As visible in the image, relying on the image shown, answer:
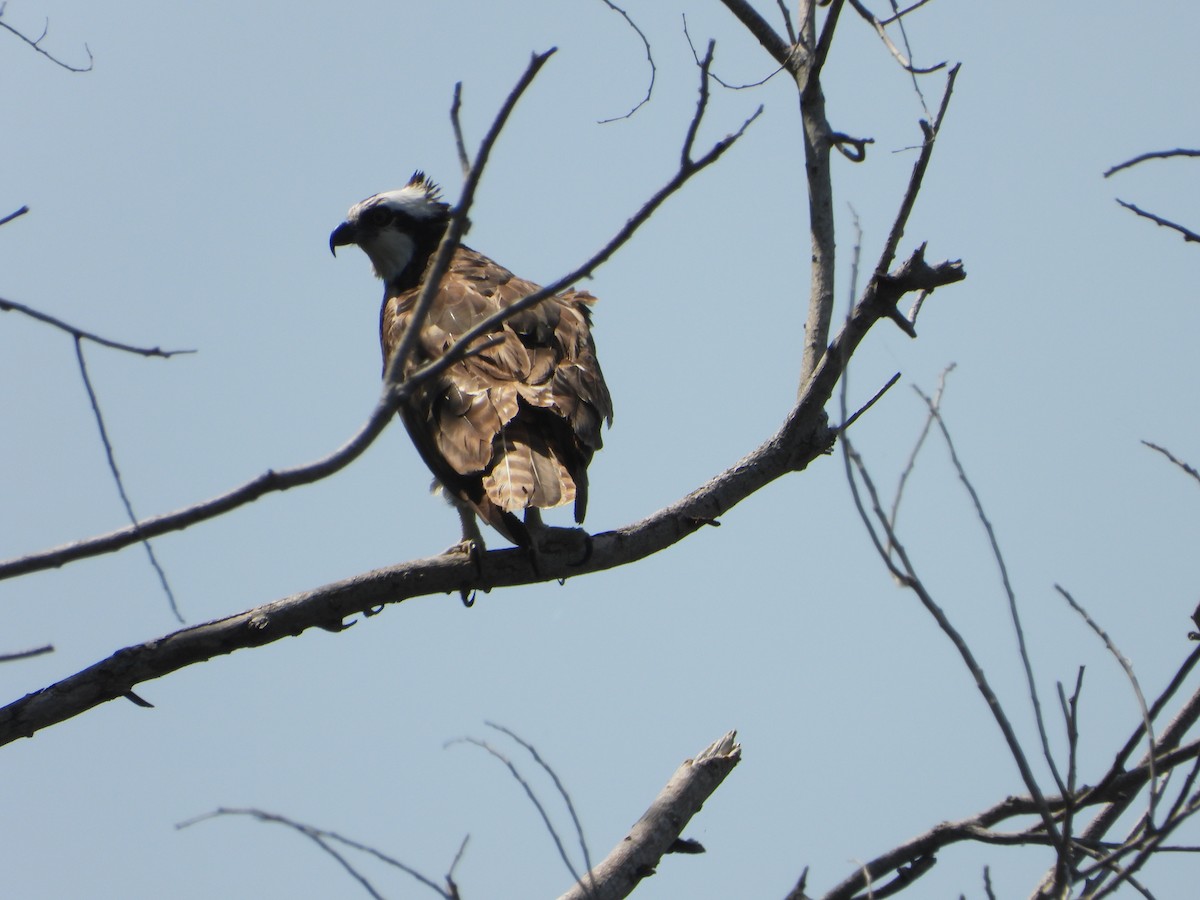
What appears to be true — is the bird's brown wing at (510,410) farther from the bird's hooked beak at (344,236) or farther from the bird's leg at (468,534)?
the bird's hooked beak at (344,236)

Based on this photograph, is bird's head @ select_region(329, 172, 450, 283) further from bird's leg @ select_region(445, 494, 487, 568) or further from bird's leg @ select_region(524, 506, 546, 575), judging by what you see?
bird's leg @ select_region(524, 506, 546, 575)

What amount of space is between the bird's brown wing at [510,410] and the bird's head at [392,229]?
161cm

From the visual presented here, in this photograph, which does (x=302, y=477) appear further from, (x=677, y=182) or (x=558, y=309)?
(x=558, y=309)

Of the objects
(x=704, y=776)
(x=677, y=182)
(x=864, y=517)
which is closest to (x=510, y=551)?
(x=704, y=776)

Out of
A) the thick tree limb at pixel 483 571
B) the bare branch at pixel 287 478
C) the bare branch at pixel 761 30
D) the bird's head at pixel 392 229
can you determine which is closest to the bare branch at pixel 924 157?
the thick tree limb at pixel 483 571

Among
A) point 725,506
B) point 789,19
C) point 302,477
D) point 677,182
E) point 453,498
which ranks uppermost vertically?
point 789,19

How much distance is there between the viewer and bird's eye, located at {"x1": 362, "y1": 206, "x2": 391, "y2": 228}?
23.8 ft

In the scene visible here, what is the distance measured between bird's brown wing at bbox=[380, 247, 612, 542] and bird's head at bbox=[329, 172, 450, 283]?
161 centimetres

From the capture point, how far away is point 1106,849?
2977 millimetres

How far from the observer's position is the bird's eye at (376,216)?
7.25 meters

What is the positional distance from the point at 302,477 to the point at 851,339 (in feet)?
7.76

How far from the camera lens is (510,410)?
14.5 ft

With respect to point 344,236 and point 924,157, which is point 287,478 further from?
point 344,236

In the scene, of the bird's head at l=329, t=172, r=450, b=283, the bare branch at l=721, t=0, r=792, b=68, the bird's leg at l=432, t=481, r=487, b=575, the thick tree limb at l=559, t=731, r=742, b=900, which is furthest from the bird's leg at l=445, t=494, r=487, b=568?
the bird's head at l=329, t=172, r=450, b=283
